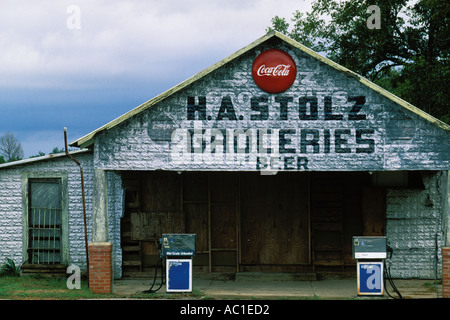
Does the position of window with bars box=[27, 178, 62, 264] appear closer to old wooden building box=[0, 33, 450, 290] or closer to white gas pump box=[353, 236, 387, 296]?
old wooden building box=[0, 33, 450, 290]

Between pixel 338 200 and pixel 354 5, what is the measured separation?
11432 millimetres

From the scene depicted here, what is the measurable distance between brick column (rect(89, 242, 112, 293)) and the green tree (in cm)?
1390

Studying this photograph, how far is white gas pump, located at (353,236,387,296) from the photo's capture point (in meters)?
12.3

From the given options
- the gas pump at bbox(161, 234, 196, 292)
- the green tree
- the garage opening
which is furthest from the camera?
the green tree

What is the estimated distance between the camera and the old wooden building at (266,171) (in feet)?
41.9

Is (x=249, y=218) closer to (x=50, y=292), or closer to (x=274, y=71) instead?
(x=274, y=71)

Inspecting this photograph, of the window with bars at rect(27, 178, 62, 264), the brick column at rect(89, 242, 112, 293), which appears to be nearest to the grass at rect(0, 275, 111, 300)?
the brick column at rect(89, 242, 112, 293)

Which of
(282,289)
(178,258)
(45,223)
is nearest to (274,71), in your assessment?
(178,258)

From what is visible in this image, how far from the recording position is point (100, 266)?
12.8 m

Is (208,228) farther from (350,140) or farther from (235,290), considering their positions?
(350,140)

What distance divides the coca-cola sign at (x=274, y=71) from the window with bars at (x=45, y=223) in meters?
6.13

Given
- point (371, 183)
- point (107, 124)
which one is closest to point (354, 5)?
point (371, 183)

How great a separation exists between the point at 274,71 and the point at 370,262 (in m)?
4.58

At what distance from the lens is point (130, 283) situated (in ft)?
47.7
